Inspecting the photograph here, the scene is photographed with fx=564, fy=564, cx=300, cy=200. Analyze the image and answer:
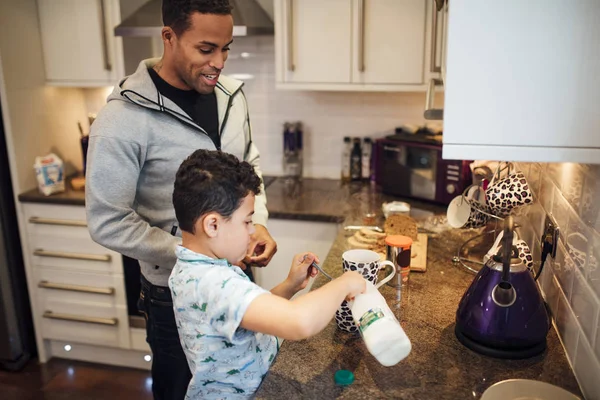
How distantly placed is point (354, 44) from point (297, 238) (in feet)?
2.86

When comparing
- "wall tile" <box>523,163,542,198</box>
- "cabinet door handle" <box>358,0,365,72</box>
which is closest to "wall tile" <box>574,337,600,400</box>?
"wall tile" <box>523,163,542,198</box>

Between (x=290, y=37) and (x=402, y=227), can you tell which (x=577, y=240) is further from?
(x=290, y=37)

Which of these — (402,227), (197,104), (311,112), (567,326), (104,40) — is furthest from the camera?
(311,112)

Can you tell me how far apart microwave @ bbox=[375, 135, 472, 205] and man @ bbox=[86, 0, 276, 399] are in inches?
37.4

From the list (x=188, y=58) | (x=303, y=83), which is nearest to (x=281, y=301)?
(x=188, y=58)

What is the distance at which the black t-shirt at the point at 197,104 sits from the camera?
1613 mm

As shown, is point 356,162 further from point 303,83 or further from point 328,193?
point 303,83

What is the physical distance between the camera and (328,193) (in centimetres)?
268

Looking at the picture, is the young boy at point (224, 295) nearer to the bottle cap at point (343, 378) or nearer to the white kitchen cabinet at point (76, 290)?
the bottle cap at point (343, 378)

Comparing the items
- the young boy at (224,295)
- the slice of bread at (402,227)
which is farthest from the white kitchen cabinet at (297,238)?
the young boy at (224,295)

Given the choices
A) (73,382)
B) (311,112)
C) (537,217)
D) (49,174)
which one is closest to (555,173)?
(537,217)

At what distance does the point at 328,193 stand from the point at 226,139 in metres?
1.04

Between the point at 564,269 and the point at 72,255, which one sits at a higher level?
the point at 564,269

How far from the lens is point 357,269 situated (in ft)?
4.17
